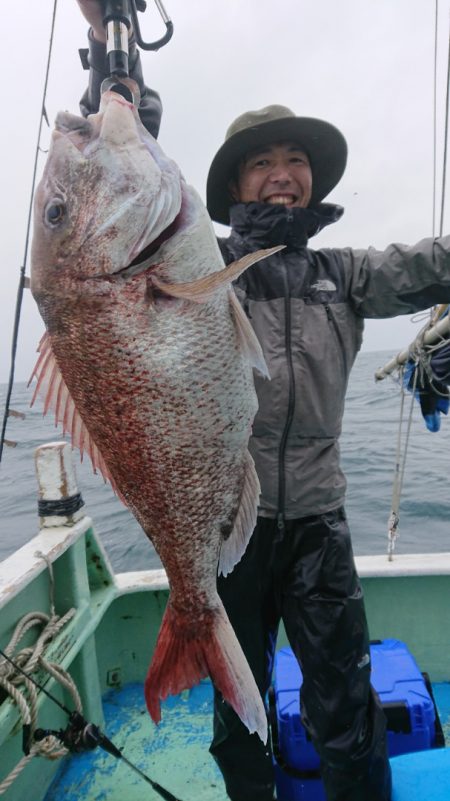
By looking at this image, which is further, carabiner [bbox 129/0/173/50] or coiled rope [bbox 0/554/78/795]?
coiled rope [bbox 0/554/78/795]

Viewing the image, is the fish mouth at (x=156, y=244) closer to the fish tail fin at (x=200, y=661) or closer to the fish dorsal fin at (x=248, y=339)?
the fish dorsal fin at (x=248, y=339)

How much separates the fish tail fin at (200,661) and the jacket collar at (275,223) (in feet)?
4.26

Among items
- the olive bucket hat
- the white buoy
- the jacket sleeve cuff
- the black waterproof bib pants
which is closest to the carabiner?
the jacket sleeve cuff

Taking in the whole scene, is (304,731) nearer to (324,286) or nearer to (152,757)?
(152,757)

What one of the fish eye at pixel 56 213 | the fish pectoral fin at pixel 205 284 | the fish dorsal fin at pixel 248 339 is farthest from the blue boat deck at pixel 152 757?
the fish eye at pixel 56 213

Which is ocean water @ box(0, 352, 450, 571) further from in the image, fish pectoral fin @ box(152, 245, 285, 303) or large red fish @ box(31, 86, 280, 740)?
fish pectoral fin @ box(152, 245, 285, 303)

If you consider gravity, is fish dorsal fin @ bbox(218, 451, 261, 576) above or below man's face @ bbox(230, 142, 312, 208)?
below

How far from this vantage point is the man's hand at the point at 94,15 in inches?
63.2

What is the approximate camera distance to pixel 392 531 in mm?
3680

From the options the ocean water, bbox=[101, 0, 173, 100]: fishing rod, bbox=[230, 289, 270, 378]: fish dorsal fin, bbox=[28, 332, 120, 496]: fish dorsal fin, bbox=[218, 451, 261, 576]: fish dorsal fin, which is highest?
bbox=[101, 0, 173, 100]: fishing rod

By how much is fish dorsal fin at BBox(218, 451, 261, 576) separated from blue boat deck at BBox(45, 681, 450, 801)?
1820 mm

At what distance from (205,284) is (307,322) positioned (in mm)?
757

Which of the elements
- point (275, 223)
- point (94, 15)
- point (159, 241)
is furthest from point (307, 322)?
point (94, 15)

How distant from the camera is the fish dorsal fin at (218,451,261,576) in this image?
1576 mm
